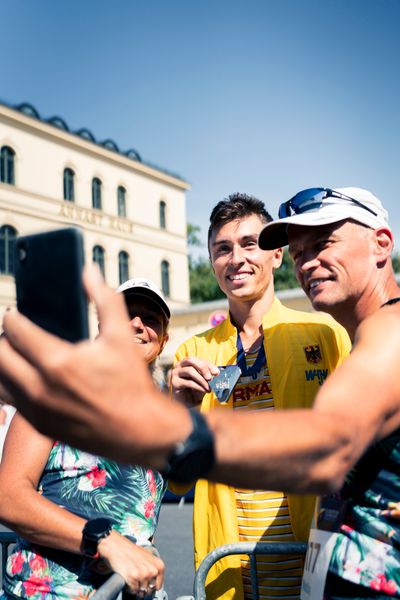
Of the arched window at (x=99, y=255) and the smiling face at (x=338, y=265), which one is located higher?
the arched window at (x=99, y=255)

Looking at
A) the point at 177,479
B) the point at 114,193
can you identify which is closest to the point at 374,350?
the point at 177,479

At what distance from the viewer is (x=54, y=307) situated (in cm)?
93

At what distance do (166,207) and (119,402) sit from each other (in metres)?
37.1

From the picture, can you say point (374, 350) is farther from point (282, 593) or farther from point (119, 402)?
point (282, 593)

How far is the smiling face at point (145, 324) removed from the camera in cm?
265

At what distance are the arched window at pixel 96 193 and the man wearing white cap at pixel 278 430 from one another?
3239 centimetres

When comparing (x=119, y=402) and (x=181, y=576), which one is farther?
(x=181, y=576)

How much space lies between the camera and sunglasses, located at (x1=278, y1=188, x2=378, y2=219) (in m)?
1.83

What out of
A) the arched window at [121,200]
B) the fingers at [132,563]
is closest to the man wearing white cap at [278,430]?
the fingers at [132,563]

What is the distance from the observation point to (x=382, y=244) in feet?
5.97

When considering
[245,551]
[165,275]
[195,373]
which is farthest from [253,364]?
[165,275]

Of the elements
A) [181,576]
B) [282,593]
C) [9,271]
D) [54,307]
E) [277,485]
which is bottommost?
[181,576]

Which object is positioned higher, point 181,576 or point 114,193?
point 114,193

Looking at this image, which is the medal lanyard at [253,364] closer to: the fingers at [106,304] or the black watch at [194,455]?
the black watch at [194,455]
